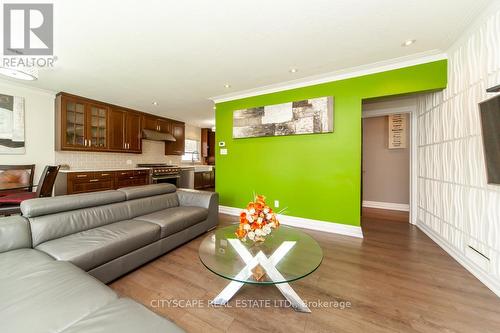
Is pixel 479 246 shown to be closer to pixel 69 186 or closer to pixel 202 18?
pixel 202 18

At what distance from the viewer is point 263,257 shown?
163cm

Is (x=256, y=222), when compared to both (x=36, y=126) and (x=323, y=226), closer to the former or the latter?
(x=323, y=226)

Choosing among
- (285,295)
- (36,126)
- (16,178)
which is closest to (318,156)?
(285,295)

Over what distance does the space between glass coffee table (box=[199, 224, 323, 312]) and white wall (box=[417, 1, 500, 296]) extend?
171 centimetres

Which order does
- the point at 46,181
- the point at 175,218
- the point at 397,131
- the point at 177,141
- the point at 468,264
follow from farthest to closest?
the point at 177,141 < the point at 397,131 < the point at 46,181 < the point at 175,218 < the point at 468,264

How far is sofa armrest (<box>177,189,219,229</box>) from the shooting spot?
10.1 ft

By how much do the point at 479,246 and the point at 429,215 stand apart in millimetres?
1163

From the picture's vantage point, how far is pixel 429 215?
300 cm

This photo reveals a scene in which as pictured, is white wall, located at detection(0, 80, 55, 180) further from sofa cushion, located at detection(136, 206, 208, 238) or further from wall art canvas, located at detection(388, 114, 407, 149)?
wall art canvas, located at detection(388, 114, 407, 149)

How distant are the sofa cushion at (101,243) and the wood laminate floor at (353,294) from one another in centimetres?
32

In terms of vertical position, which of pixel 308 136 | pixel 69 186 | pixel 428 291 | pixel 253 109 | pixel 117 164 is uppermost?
pixel 253 109

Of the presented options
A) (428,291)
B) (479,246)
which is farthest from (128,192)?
(479,246)

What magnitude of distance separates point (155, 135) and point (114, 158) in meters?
1.15

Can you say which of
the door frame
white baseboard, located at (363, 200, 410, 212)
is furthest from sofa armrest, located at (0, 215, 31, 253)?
white baseboard, located at (363, 200, 410, 212)
